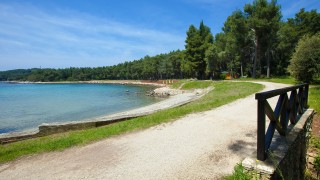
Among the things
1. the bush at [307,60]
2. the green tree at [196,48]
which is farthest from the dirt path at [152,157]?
the green tree at [196,48]

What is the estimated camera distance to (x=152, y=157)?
18.2ft

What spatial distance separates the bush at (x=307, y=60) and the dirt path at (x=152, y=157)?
1405 centimetres

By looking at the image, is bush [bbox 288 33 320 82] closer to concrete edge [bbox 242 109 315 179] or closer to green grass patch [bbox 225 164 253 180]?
concrete edge [bbox 242 109 315 179]

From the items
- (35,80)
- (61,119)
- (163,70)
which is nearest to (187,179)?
(61,119)

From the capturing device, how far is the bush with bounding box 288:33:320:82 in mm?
17766

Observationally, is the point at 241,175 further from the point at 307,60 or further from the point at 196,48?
the point at 196,48

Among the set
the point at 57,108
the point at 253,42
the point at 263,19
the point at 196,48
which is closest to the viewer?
the point at 57,108

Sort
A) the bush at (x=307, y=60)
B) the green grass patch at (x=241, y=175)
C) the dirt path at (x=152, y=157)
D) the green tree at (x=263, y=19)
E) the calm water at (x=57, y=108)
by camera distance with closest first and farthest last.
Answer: the green grass patch at (x=241, y=175), the dirt path at (x=152, y=157), the bush at (x=307, y=60), the calm water at (x=57, y=108), the green tree at (x=263, y=19)

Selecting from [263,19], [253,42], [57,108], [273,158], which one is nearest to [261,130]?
[273,158]

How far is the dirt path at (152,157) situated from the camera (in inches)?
188

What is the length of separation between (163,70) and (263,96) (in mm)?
84832

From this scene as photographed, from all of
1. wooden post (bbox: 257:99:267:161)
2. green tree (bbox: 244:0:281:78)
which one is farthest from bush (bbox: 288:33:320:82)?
green tree (bbox: 244:0:281:78)

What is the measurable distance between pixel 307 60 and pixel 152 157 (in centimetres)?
1941

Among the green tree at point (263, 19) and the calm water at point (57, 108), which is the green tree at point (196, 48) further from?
the calm water at point (57, 108)
